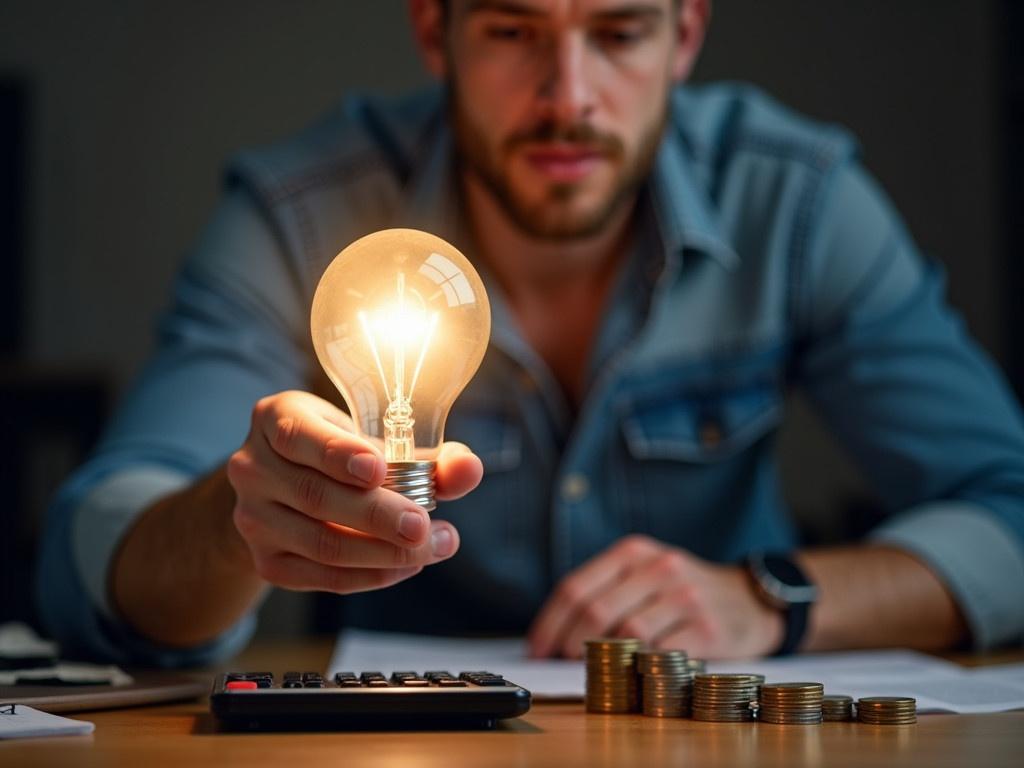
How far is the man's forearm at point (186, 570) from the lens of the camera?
1.04m

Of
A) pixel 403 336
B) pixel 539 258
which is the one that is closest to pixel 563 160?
pixel 539 258

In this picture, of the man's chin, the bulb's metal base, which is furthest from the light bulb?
the man's chin

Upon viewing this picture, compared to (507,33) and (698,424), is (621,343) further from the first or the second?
(507,33)

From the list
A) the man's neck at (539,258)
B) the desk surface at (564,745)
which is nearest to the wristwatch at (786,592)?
the desk surface at (564,745)

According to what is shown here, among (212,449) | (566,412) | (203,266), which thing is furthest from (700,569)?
(203,266)

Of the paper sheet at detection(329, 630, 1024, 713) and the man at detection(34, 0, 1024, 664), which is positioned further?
the man at detection(34, 0, 1024, 664)

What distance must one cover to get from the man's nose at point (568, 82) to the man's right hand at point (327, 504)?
59cm

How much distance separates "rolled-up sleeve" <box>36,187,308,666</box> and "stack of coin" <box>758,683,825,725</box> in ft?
1.80

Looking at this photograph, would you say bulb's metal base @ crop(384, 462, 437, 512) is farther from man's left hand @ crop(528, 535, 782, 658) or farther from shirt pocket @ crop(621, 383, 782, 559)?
shirt pocket @ crop(621, 383, 782, 559)

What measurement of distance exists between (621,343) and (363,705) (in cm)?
88

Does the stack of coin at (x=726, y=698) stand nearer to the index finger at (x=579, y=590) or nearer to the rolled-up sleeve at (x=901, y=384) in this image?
the index finger at (x=579, y=590)

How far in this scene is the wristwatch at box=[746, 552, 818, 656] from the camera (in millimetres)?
1266

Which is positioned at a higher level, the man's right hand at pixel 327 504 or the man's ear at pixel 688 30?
the man's ear at pixel 688 30

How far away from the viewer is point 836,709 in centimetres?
83
